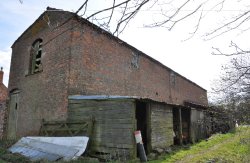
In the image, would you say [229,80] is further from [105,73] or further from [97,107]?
[105,73]

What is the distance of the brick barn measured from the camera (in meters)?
10.3

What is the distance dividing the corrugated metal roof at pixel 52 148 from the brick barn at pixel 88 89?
0.90 metres

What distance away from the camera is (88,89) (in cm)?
1234

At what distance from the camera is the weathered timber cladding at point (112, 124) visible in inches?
386

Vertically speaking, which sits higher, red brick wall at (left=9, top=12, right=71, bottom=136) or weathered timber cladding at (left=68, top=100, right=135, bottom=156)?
red brick wall at (left=9, top=12, right=71, bottom=136)

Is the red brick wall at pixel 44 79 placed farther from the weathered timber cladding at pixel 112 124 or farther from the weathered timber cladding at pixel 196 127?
the weathered timber cladding at pixel 196 127

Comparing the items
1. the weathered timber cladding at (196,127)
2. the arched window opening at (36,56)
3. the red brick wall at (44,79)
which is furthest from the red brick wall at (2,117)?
the weathered timber cladding at (196,127)

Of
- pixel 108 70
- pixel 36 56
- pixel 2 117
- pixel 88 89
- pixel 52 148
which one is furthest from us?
pixel 2 117

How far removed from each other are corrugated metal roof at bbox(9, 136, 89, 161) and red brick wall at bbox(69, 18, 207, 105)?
8.01 feet

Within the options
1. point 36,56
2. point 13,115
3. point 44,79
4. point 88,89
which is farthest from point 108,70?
point 13,115

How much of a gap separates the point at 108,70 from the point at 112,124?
14.7 ft

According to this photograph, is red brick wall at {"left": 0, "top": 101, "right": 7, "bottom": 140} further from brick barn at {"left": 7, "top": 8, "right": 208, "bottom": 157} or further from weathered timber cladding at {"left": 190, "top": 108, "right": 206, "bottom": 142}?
weathered timber cladding at {"left": 190, "top": 108, "right": 206, "bottom": 142}

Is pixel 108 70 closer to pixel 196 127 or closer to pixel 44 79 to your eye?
pixel 44 79

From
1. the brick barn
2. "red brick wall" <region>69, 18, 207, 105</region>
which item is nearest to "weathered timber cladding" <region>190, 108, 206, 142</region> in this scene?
the brick barn
